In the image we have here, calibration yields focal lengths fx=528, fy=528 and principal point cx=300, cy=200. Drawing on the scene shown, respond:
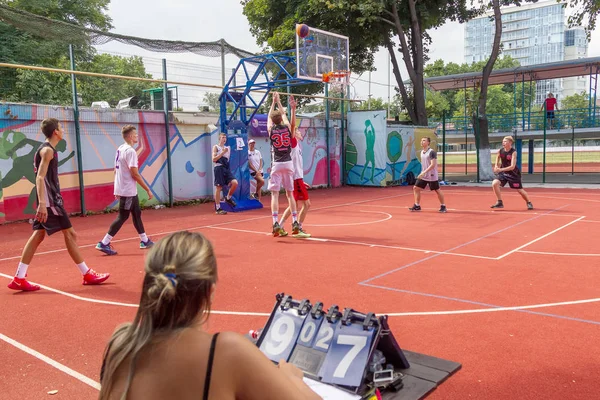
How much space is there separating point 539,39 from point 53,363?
509 ft

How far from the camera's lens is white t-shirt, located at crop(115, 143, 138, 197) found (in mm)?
8125

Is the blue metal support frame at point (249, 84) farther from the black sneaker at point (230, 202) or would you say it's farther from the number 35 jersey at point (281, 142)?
the number 35 jersey at point (281, 142)

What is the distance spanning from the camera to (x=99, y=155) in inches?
541

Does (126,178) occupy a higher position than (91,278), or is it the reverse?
(126,178)

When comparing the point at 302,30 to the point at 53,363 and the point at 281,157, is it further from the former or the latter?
the point at 53,363

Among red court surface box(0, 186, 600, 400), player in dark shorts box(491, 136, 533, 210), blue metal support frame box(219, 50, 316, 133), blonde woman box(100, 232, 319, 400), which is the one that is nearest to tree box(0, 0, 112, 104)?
blue metal support frame box(219, 50, 316, 133)

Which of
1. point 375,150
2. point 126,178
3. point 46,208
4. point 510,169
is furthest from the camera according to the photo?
point 375,150

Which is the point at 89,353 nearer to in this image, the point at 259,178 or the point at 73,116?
the point at 73,116

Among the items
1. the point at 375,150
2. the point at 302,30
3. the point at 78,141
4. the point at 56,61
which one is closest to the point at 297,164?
the point at 302,30

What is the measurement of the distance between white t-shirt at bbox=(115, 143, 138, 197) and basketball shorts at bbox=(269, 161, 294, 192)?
8.72ft

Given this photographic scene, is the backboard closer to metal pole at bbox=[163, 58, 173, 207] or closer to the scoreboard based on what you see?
metal pole at bbox=[163, 58, 173, 207]

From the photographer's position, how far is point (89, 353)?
4371mm

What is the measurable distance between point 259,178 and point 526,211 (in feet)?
23.8

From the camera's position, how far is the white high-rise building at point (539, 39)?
12938 cm
